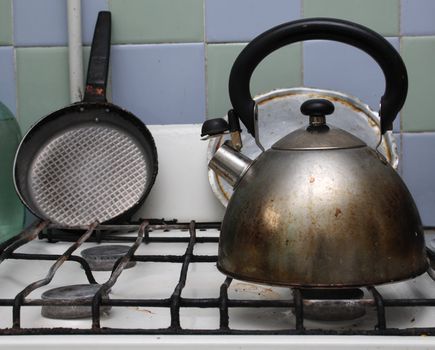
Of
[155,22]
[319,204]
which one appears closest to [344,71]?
[155,22]

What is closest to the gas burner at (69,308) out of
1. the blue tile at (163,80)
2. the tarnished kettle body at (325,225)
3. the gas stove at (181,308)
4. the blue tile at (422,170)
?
the gas stove at (181,308)

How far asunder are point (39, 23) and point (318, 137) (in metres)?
0.65

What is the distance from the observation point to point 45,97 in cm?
122

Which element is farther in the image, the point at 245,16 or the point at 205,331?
the point at 245,16

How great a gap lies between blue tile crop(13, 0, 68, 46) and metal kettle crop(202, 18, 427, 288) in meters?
0.54

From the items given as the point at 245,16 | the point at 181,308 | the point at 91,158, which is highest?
the point at 245,16

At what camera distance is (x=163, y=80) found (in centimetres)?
121

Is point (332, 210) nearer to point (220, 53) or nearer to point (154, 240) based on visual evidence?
point (154, 240)

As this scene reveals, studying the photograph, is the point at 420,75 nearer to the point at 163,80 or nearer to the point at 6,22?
the point at 163,80

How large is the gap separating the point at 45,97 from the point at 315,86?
17.6 inches

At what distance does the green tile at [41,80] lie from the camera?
3.99 feet

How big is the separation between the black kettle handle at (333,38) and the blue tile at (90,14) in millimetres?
527

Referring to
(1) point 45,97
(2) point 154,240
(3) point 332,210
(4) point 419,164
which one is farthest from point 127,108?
(3) point 332,210

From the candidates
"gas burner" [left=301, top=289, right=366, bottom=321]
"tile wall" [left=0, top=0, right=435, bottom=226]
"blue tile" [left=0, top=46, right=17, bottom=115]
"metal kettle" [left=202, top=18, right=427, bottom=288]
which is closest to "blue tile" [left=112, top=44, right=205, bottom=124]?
"tile wall" [left=0, top=0, right=435, bottom=226]
